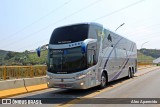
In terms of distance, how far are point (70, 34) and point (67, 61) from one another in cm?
149

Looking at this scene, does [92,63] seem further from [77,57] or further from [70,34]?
[70,34]

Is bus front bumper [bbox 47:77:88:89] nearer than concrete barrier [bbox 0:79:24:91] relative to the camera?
Yes

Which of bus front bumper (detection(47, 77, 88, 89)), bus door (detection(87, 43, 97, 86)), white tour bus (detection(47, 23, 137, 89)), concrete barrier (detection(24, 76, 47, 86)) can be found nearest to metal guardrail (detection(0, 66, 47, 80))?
concrete barrier (detection(24, 76, 47, 86))

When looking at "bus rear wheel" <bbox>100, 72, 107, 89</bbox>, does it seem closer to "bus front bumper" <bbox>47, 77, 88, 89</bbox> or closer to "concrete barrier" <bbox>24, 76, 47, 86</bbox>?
"bus front bumper" <bbox>47, 77, 88, 89</bbox>

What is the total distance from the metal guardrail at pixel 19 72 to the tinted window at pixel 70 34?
144 inches

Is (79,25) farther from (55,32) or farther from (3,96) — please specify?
(3,96)

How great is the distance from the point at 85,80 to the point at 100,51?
8.67 feet

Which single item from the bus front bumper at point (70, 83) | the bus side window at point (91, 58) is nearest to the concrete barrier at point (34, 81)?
the bus front bumper at point (70, 83)

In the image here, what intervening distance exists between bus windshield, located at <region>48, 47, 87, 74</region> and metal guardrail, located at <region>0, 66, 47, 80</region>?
11.4 ft

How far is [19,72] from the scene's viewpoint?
17.7 metres

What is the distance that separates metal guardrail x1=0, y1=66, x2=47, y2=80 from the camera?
54.4 ft

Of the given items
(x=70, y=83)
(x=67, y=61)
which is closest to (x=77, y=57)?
(x=67, y=61)

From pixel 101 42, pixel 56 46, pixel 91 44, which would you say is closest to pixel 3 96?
pixel 56 46

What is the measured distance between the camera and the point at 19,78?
700 inches
